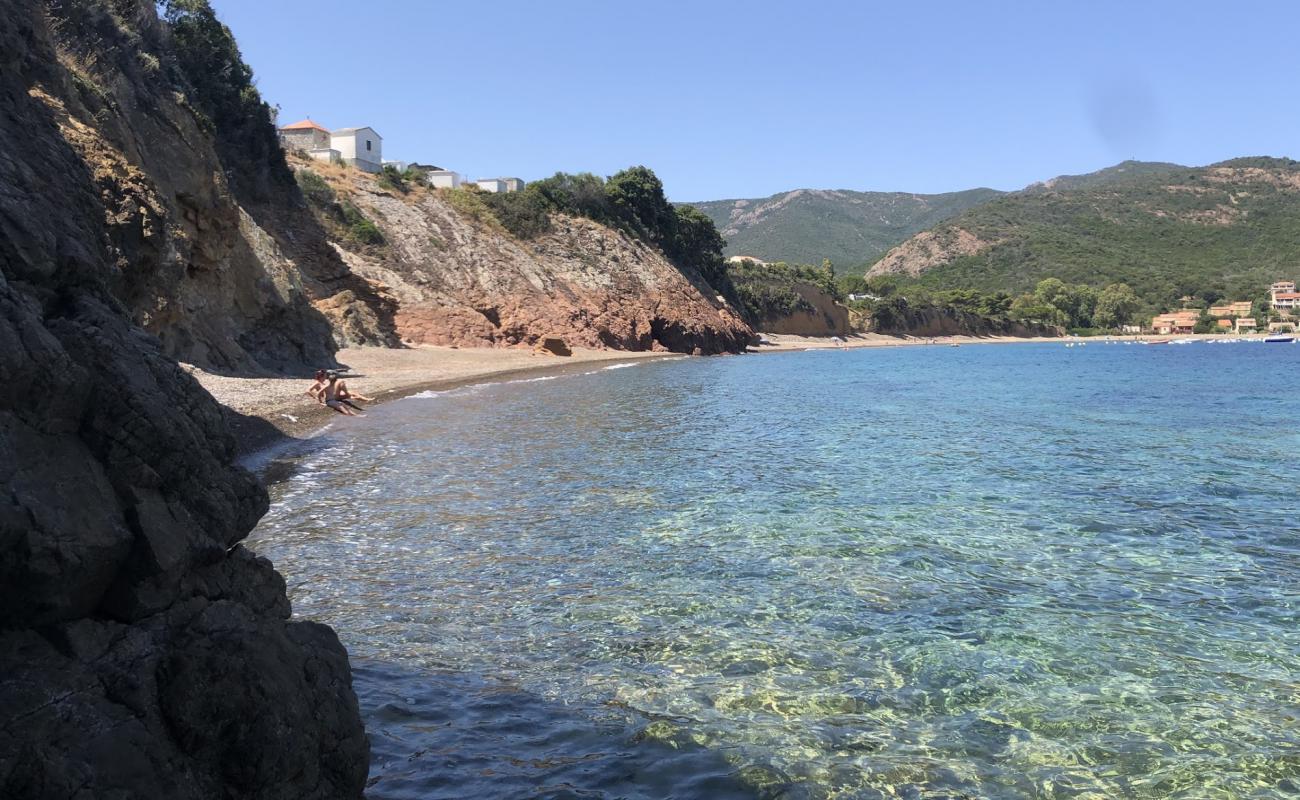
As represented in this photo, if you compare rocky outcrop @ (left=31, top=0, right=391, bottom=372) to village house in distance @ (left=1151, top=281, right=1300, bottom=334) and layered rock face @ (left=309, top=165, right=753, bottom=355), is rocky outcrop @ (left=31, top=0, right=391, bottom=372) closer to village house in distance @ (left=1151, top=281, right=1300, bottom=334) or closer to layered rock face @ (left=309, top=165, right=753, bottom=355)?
layered rock face @ (left=309, top=165, right=753, bottom=355)

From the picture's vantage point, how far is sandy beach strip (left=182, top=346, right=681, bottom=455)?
1831cm

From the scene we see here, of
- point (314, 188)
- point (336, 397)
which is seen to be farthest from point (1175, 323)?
point (336, 397)


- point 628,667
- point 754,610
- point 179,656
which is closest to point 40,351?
point 179,656

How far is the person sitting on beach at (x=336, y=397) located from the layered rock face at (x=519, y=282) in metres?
19.3

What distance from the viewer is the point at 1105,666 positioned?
6.39 m

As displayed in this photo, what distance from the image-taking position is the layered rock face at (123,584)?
2.96m

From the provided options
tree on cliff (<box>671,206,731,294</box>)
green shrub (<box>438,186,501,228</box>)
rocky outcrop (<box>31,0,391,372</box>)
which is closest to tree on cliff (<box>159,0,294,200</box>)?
rocky outcrop (<box>31,0,391,372</box>)

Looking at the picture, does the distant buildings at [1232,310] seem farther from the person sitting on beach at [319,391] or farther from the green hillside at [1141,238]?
the person sitting on beach at [319,391]

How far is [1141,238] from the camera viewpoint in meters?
140

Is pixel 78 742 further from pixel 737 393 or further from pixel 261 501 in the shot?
pixel 737 393

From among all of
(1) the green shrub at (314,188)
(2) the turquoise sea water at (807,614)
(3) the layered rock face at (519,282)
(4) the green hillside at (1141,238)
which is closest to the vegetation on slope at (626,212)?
(3) the layered rock face at (519,282)

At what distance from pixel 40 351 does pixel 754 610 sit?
565 centimetres

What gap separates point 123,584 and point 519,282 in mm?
48758

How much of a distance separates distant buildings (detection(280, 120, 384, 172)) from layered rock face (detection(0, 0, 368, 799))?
5889 cm
